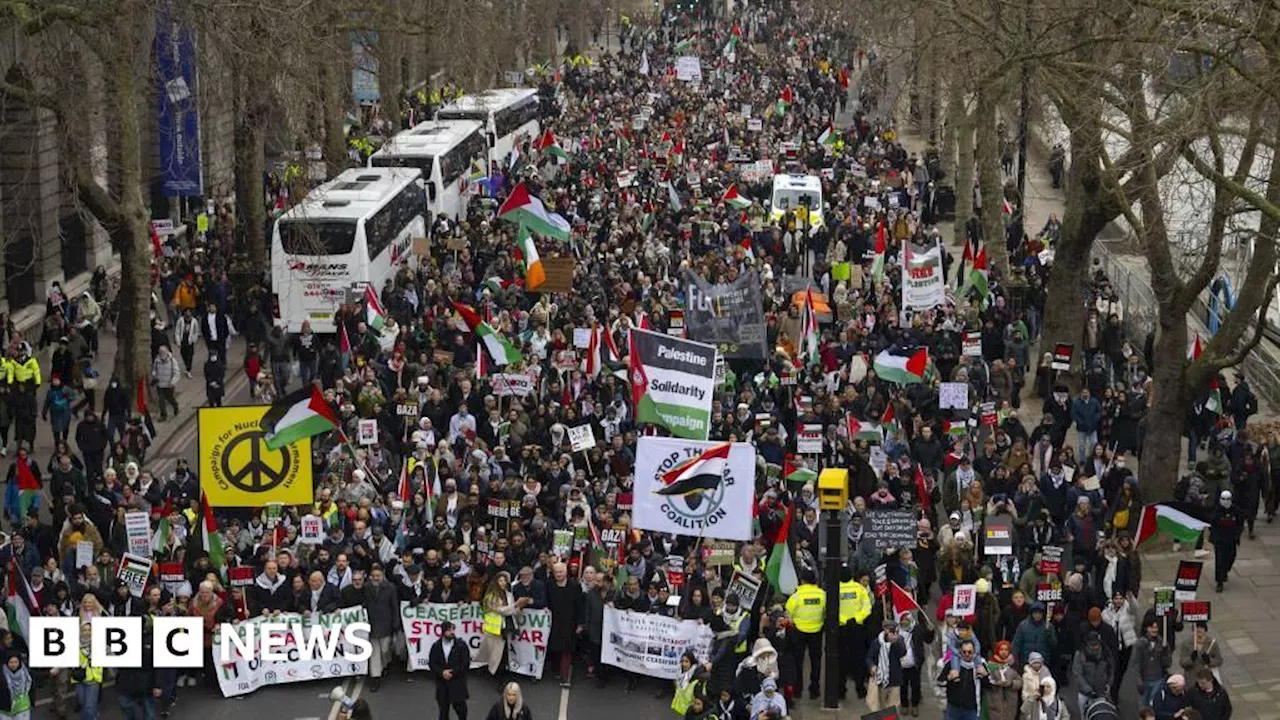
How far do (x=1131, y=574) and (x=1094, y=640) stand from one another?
246cm

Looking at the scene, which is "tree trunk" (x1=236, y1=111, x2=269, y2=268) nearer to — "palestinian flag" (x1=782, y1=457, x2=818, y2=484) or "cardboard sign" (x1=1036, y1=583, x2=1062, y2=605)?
"palestinian flag" (x1=782, y1=457, x2=818, y2=484)

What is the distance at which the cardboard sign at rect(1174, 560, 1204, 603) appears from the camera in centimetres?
2125

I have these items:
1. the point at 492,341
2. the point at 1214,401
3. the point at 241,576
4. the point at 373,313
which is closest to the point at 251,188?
the point at 373,313

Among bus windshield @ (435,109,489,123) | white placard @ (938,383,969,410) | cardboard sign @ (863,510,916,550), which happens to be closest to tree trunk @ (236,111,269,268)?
bus windshield @ (435,109,489,123)

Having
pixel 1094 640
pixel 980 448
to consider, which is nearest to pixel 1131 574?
pixel 1094 640

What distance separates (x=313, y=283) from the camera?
38.9m

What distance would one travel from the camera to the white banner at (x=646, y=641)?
21609 millimetres

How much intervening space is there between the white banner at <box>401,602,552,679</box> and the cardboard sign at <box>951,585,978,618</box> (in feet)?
12.3

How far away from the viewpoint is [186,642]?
2111 cm

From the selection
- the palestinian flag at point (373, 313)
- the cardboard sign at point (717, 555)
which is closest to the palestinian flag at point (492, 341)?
the palestinian flag at point (373, 313)

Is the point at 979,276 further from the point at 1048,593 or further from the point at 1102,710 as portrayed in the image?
the point at 1102,710

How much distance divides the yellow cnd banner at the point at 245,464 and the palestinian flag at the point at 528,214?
15.7 meters

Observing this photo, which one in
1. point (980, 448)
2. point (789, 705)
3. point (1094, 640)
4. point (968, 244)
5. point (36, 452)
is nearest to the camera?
point (1094, 640)

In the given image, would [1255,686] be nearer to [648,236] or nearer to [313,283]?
[313,283]
